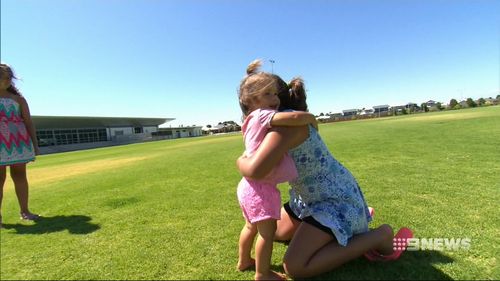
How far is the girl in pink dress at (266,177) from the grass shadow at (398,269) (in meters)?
0.42

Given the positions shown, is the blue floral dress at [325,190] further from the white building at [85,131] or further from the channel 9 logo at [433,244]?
the white building at [85,131]

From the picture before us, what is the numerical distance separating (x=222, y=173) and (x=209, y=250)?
187 inches

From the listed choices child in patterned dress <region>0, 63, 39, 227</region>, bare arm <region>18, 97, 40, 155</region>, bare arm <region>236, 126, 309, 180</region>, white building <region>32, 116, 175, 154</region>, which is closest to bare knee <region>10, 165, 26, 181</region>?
child in patterned dress <region>0, 63, 39, 227</region>

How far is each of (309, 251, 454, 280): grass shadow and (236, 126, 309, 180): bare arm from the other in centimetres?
86

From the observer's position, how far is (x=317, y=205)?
8.16 feet

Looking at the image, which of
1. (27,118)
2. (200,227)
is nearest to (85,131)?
(27,118)

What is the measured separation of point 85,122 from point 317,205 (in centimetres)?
7083

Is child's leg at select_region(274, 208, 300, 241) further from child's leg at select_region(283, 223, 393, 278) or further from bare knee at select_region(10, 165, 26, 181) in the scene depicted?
bare knee at select_region(10, 165, 26, 181)

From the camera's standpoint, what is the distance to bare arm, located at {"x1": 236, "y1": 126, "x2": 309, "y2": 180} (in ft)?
6.81

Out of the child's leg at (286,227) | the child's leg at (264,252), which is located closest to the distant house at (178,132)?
the child's leg at (286,227)

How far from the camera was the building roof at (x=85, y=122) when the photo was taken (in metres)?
54.5

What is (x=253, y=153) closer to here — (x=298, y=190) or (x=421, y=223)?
(x=298, y=190)

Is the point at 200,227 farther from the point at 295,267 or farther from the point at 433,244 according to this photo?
the point at 433,244

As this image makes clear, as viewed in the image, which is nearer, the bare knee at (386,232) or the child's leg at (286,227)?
the bare knee at (386,232)
